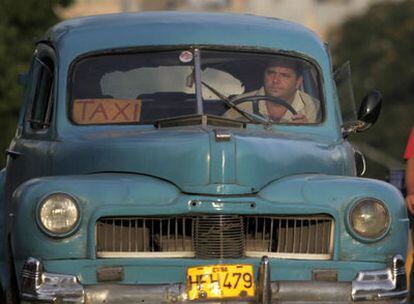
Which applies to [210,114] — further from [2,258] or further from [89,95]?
[2,258]

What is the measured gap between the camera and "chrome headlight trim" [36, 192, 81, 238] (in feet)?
29.9

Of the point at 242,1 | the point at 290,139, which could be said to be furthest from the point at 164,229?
the point at 242,1

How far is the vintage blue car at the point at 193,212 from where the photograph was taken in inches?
359

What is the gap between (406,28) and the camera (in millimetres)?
100625

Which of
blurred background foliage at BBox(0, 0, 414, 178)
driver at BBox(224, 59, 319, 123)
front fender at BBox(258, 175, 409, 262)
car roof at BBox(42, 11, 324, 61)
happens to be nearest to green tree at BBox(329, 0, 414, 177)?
blurred background foliage at BBox(0, 0, 414, 178)

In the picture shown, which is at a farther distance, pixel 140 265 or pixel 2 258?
pixel 2 258

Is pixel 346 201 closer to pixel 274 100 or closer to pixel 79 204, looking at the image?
pixel 79 204

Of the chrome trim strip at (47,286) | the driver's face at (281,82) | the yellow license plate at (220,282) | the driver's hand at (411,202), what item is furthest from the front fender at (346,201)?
the driver's hand at (411,202)

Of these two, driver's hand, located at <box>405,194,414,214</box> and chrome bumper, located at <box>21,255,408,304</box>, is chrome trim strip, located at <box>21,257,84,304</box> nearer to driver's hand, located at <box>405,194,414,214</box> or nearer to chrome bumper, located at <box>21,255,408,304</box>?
chrome bumper, located at <box>21,255,408,304</box>

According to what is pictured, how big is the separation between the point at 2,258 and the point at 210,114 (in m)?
1.48

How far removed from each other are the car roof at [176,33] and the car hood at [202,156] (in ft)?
2.73

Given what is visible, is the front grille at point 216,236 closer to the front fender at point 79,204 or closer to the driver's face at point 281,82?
the front fender at point 79,204

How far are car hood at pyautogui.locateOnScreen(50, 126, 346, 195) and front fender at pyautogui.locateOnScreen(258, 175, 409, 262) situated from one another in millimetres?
162

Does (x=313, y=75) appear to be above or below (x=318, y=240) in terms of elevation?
above
